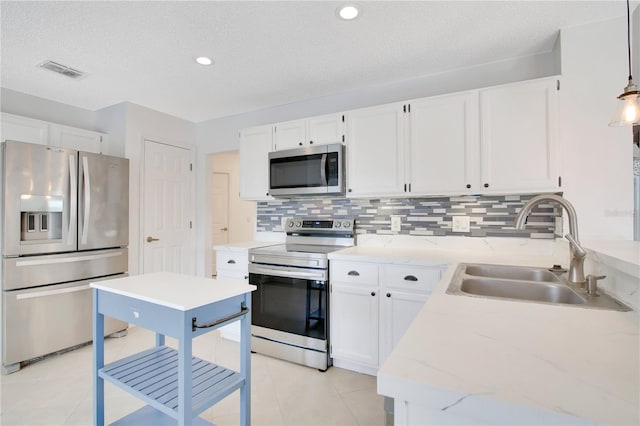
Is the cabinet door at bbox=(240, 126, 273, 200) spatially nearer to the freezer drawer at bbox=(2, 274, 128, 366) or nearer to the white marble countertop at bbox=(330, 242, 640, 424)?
the freezer drawer at bbox=(2, 274, 128, 366)

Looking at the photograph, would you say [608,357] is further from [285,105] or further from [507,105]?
[285,105]

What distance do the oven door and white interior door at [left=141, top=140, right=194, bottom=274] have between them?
158 centimetres

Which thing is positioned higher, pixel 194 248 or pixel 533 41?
pixel 533 41

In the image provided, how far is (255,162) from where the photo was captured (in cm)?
324

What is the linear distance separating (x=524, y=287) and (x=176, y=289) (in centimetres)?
162

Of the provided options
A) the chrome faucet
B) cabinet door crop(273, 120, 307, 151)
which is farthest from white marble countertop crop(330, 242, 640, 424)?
cabinet door crop(273, 120, 307, 151)

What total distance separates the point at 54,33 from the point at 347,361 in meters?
3.08

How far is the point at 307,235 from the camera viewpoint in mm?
A: 3203

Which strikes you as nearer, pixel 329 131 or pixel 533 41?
pixel 533 41

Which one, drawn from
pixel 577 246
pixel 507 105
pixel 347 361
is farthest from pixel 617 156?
pixel 347 361

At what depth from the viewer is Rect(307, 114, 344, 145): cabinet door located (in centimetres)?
282

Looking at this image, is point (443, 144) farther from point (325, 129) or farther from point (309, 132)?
point (309, 132)

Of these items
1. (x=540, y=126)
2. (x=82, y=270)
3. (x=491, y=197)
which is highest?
(x=540, y=126)

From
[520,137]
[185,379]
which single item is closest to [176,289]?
[185,379]
